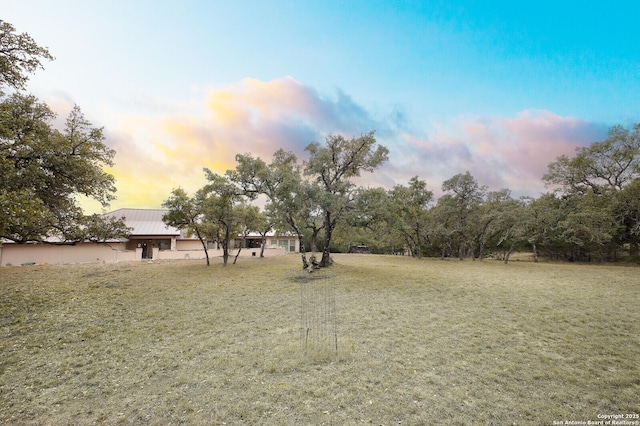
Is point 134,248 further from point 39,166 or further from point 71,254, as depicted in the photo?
point 39,166

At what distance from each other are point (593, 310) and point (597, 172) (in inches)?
901

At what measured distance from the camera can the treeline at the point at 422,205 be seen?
1421 cm

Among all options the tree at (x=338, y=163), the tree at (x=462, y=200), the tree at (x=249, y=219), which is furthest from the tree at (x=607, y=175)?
the tree at (x=249, y=219)

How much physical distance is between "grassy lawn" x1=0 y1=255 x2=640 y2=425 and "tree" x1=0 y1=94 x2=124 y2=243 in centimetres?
227

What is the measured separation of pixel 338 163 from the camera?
16.2m

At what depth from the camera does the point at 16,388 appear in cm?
352

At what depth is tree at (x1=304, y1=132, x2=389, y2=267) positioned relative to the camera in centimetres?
1538

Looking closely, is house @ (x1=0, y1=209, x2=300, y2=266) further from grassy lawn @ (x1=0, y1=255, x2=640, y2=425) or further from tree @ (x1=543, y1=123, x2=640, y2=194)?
tree @ (x1=543, y1=123, x2=640, y2=194)

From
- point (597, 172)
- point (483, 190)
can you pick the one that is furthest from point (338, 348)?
point (597, 172)

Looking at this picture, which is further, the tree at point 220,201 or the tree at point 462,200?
the tree at point 462,200

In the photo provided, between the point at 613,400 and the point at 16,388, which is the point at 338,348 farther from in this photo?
the point at 16,388

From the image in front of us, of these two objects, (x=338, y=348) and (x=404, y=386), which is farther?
(x=338, y=348)

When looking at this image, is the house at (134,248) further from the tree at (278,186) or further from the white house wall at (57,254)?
the tree at (278,186)

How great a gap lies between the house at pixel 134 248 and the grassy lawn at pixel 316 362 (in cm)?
1135
